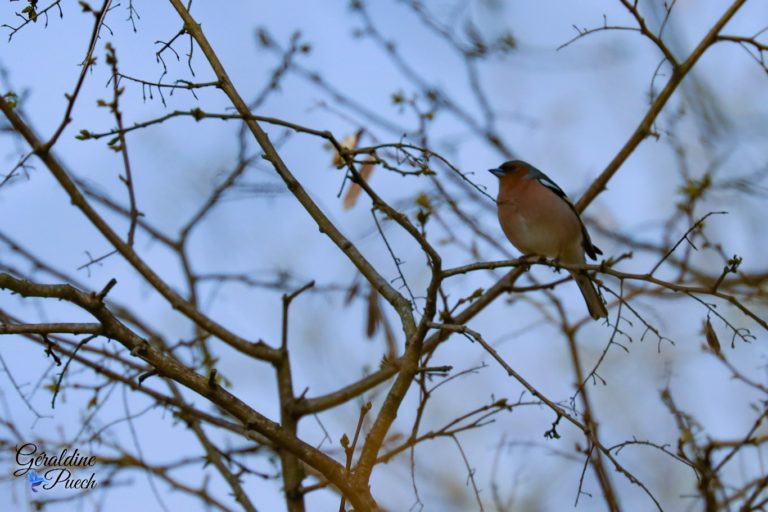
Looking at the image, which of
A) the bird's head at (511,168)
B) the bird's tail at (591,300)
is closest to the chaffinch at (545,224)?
the bird's tail at (591,300)

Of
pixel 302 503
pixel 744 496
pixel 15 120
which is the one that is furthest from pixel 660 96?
pixel 15 120

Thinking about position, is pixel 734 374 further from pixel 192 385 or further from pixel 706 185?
pixel 192 385

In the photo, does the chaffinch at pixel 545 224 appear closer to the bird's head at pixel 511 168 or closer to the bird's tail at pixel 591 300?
the bird's tail at pixel 591 300

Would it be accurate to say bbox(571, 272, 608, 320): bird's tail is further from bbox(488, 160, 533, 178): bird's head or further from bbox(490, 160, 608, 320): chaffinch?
bbox(488, 160, 533, 178): bird's head

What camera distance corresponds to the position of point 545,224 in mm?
6340

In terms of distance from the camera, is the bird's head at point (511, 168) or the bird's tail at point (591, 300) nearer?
the bird's tail at point (591, 300)

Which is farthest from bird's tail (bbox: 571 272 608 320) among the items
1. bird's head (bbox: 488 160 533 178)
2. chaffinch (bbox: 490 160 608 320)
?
bird's head (bbox: 488 160 533 178)

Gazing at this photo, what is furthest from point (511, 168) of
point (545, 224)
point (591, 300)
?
point (591, 300)

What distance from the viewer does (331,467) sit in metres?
3.23

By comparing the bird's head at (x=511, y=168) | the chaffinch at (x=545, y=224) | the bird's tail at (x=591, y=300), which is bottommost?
the bird's tail at (x=591, y=300)

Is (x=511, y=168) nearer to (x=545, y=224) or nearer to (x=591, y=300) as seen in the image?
(x=545, y=224)

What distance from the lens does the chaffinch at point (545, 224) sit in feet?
20.7

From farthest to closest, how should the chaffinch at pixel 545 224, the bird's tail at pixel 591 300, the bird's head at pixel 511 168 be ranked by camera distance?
the bird's head at pixel 511 168 < the chaffinch at pixel 545 224 < the bird's tail at pixel 591 300

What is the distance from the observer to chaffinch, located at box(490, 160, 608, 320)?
6.31 meters
